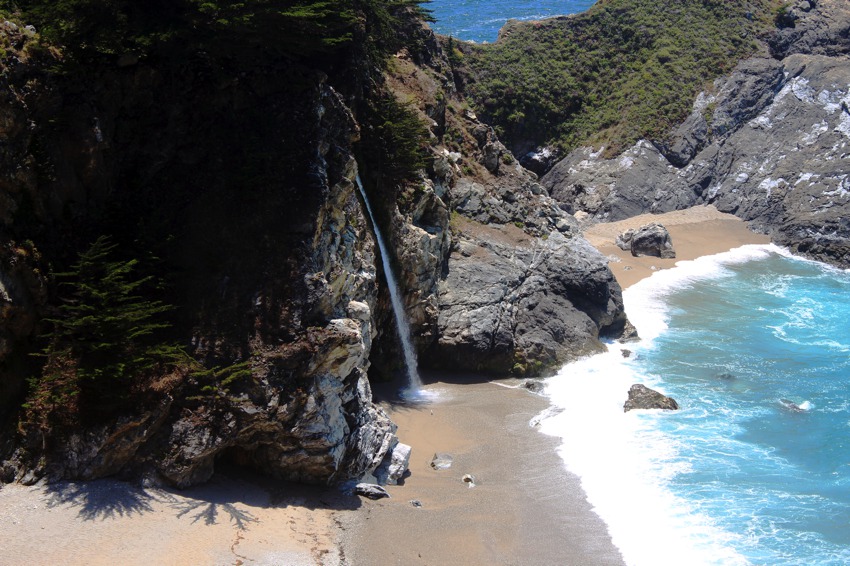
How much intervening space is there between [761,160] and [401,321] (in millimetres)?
34856

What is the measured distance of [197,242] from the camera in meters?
17.3

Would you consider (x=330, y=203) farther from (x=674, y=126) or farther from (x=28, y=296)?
(x=674, y=126)

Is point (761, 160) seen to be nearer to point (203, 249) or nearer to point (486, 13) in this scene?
point (486, 13)

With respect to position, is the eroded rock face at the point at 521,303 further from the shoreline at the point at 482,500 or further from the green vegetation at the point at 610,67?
the green vegetation at the point at 610,67

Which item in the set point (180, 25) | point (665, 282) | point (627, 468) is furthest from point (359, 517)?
point (665, 282)

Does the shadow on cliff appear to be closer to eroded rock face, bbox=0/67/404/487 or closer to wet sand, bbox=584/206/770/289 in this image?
eroded rock face, bbox=0/67/404/487

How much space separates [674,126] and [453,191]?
2929cm

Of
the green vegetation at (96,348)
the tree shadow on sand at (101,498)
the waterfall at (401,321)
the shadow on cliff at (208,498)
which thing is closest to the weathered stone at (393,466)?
the shadow on cliff at (208,498)

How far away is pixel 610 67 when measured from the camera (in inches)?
2269

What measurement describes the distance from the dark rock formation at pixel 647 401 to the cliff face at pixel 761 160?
2525cm

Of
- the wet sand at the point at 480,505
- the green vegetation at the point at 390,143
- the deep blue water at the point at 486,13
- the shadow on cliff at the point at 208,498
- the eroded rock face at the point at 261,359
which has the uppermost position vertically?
the deep blue water at the point at 486,13

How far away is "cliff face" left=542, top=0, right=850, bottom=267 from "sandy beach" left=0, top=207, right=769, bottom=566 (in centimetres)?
3046

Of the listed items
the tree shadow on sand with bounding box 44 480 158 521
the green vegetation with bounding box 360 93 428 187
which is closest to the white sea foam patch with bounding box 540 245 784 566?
the green vegetation with bounding box 360 93 428 187

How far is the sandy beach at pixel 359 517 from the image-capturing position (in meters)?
13.6
